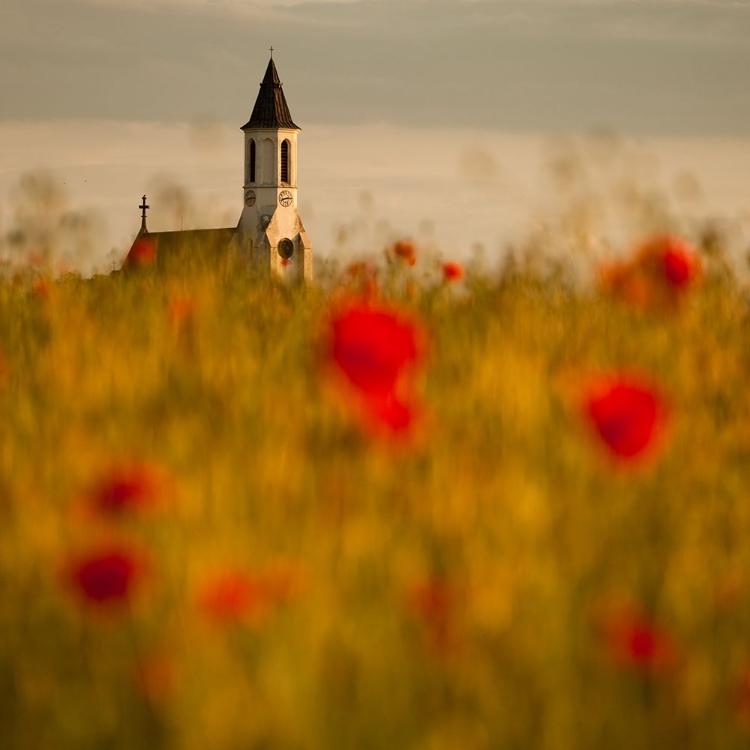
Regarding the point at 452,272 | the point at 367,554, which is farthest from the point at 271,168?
the point at 367,554

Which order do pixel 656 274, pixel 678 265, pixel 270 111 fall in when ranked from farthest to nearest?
pixel 270 111, pixel 656 274, pixel 678 265

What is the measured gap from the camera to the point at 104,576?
2.15m

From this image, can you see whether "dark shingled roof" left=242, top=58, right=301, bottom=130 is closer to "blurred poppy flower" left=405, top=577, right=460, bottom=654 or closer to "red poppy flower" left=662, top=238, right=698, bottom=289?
"red poppy flower" left=662, top=238, right=698, bottom=289

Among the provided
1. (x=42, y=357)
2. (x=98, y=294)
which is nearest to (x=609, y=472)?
(x=42, y=357)

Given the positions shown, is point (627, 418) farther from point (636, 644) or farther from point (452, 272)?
point (452, 272)

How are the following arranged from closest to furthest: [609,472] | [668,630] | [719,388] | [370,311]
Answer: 1. [668,630]
2. [370,311]
3. [609,472]
4. [719,388]

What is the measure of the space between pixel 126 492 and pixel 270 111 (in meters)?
78.1

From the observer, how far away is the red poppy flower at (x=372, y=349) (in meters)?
2.54

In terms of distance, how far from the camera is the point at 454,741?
192 centimetres

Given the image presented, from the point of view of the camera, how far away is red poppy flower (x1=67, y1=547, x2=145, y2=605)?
2.15m

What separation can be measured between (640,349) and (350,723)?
2.14 m

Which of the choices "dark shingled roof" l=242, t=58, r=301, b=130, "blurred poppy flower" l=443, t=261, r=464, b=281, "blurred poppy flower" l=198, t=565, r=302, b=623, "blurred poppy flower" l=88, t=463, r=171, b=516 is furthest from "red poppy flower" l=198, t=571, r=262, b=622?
"dark shingled roof" l=242, t=58, r=301, b=130

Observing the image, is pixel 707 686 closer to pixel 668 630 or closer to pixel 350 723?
pixel 668 630

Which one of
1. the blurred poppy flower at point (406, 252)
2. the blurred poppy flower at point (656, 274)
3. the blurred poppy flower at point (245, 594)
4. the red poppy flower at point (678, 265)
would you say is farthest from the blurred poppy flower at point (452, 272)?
the blurred poppy flower at point (245, 594)
